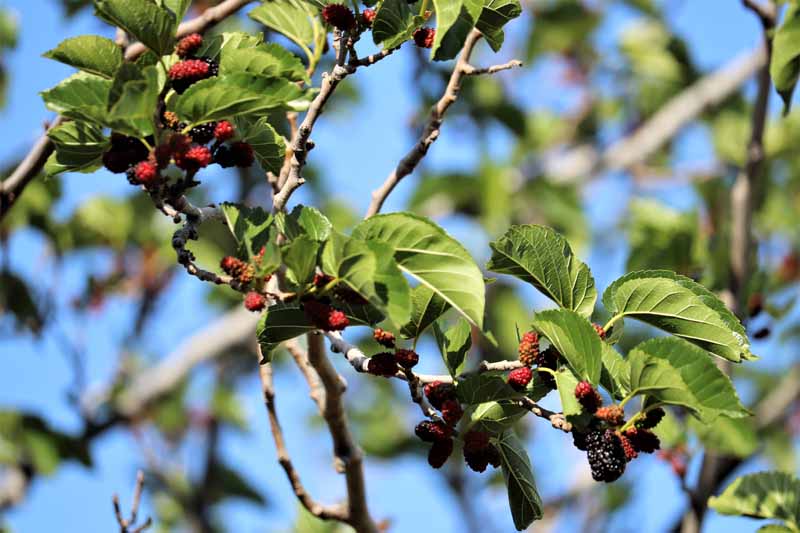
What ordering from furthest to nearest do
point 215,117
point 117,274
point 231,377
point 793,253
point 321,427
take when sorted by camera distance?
1. point 321,427
2. point 231,377
3. point 793,253
4. point 117,274
5. point 215,117

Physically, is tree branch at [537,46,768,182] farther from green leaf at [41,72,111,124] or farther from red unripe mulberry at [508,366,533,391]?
green leaf at [41,72,111,124]

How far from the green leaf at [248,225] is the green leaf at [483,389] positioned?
0.49m

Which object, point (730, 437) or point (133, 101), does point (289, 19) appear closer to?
point (133, 101)

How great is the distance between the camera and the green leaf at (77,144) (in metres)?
1.84

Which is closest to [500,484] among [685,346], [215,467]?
[215,467]

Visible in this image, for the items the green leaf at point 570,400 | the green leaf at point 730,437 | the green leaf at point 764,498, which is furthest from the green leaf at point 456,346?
the green leaf at point 730,437

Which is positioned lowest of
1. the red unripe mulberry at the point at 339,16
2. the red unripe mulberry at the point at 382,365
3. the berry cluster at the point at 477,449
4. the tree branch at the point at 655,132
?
the tree branch at the point at 655,132

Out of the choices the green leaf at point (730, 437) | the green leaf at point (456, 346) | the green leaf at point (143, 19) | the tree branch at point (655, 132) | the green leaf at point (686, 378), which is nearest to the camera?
the green leaf at point (686, 378)

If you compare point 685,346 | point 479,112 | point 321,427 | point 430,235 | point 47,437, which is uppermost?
point 430,235

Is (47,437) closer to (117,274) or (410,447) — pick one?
(117,274)

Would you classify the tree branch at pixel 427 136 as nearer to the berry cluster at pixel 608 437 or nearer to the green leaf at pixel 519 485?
the green leaf at pixel 519 485

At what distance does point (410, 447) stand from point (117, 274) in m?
2.47

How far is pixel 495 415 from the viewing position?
6.22ft

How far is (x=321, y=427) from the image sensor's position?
9227mm
